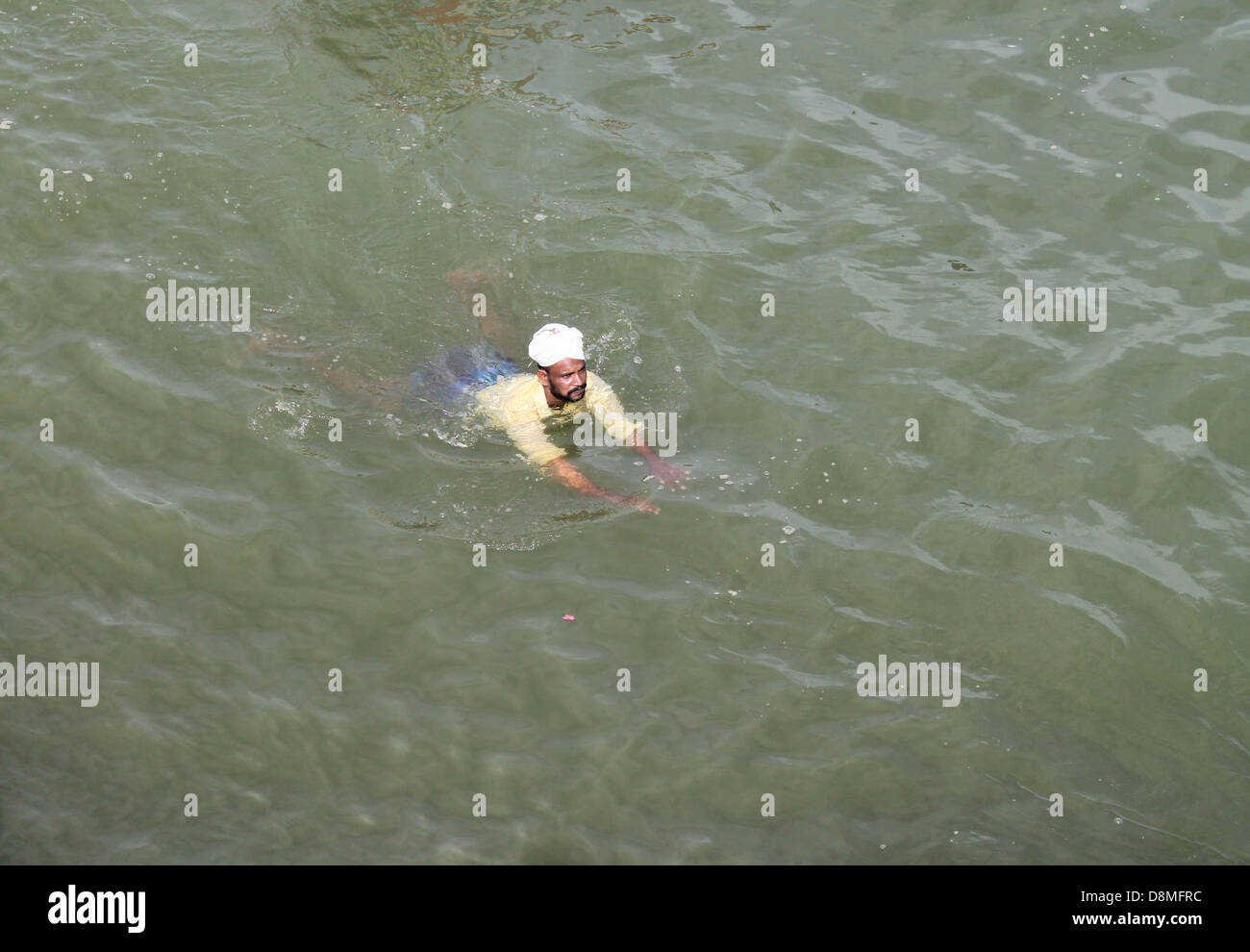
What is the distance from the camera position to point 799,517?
294 inches

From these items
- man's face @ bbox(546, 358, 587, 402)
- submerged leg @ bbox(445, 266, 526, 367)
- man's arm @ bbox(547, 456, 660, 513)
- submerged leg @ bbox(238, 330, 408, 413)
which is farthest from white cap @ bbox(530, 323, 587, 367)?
submerged leg @ bbox(238, 330, 408, 413)

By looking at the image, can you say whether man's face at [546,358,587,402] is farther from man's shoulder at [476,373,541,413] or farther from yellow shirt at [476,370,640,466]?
man's shoulder at [476,373,541,413]

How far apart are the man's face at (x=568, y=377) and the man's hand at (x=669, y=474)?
2.20 ft

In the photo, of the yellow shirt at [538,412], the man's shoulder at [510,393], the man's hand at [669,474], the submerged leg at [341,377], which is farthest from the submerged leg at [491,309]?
the man's hand at [669,474]

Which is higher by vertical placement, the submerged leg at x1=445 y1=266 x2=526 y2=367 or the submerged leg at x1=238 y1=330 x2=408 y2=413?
the submerged leg at x1=445 y1=266 x2=526 y2=367

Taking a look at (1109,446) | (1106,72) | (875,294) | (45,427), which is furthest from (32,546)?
(1106,72)

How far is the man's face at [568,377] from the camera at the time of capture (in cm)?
744

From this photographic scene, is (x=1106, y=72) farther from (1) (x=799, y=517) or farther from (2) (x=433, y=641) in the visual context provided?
(2) (x=433, y=641)

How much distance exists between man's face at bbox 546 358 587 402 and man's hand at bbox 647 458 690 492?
0.67 meters

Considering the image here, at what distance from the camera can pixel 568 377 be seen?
24.5 feet

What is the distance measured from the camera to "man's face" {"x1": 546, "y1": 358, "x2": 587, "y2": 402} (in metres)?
7.44

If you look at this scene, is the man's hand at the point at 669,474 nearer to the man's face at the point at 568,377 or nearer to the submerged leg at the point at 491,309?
the man's face at the point at 568,377

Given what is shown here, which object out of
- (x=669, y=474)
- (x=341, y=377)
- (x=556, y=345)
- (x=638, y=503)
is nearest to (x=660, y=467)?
(x=669, y=474)

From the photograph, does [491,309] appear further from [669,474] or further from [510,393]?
[669,474]
